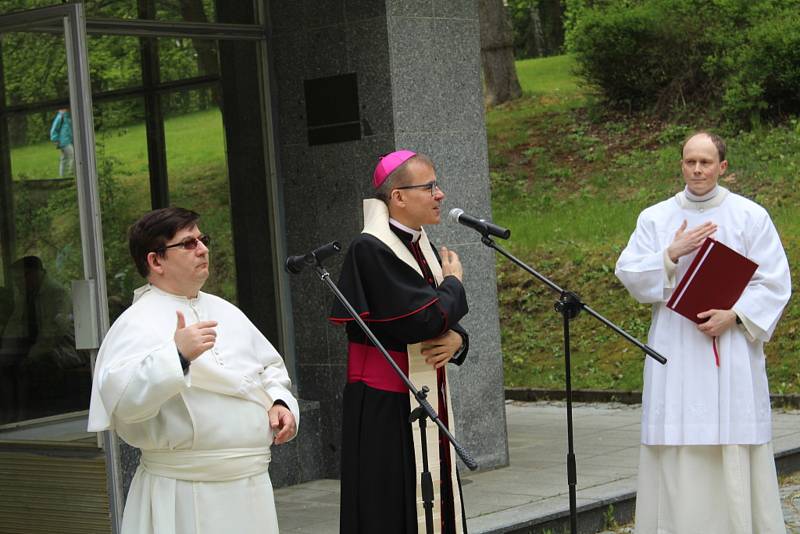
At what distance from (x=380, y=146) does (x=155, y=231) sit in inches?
161

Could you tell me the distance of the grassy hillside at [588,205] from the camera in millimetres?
13500

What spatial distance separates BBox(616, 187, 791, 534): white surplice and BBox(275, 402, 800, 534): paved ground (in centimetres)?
86

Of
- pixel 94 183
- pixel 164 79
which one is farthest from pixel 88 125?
pixel 164 79

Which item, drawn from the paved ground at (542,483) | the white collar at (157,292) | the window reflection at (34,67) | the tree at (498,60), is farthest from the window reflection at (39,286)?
the tree at (498,60)

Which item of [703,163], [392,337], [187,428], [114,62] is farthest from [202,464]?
[114,62]

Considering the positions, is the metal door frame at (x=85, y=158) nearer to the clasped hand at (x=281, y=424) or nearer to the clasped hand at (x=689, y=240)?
the clasped hand at (x=281, y=424)

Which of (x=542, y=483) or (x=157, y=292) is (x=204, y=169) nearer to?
(x=542, y=483)

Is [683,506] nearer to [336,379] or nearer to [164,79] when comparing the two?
[336,379]

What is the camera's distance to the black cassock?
5.61m

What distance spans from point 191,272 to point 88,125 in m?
2.86

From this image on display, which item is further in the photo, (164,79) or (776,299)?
(164,79)

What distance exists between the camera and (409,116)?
28.4 feet

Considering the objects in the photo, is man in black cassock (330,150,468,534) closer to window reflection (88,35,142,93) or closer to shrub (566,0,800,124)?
window reflection (88,35,142,93)

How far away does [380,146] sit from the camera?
28.5ft
